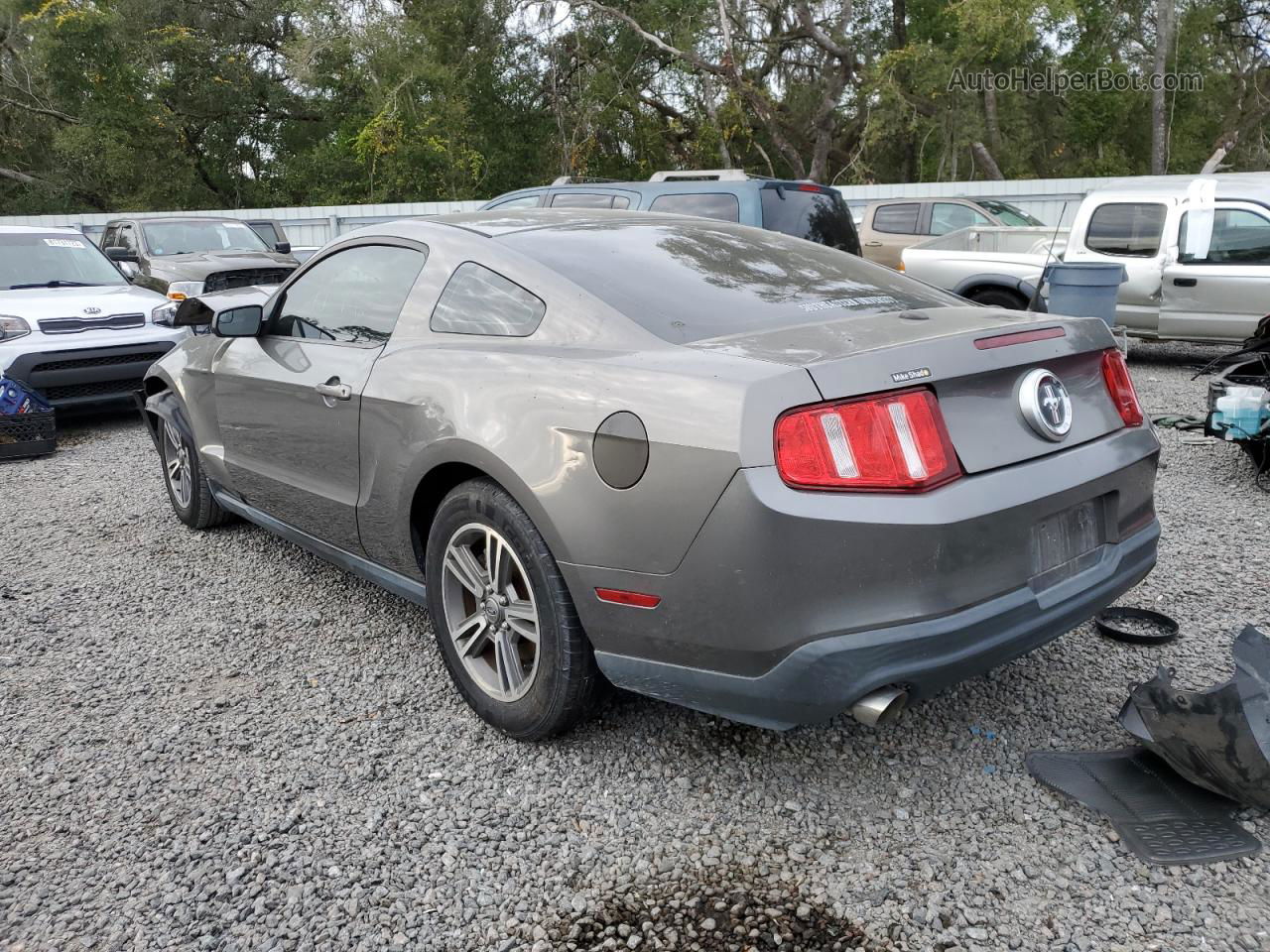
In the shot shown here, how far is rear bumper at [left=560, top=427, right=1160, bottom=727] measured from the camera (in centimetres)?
231

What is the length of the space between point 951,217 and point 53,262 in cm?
1109

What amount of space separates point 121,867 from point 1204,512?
5.09 m

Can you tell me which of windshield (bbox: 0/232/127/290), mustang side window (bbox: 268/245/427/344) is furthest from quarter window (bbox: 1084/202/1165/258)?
windshield (bbox: 0/232/127/290)

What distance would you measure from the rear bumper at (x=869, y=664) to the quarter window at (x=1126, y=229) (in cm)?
824

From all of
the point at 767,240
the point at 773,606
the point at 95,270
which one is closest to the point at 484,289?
the point at 767,240

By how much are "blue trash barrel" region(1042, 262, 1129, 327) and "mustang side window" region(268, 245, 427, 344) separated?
21.4 ft

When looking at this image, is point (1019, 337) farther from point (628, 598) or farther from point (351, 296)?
point (351, 296)

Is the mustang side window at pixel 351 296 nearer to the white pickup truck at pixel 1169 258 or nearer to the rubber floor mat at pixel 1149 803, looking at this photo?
the rubber floor mat at pixel 1149 803

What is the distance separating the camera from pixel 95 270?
9.37 m

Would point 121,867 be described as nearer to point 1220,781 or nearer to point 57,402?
point 1220,781

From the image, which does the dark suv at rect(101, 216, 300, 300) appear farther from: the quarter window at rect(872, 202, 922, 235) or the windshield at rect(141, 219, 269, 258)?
the quarter window at rect(872, 202, 922, 235)

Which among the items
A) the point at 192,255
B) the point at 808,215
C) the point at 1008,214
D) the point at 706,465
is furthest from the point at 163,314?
the point at 1008,214

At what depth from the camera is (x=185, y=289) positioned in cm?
1027

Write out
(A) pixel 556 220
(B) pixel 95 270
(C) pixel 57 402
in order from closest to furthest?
(A) pixel 556 220, (C) pixel 57 402, (B) pixel 95 270
